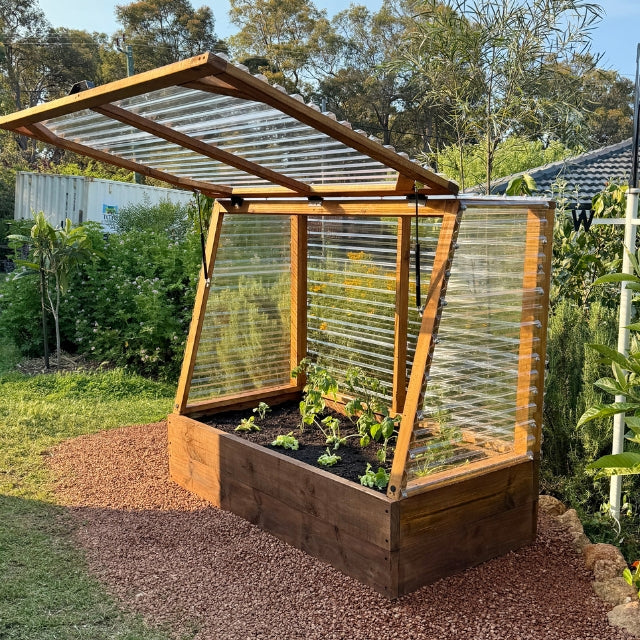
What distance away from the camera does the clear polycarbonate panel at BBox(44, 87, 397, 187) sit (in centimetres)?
308

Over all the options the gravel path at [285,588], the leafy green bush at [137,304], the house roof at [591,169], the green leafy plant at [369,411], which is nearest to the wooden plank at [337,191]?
the green leafy plant at [369,411]

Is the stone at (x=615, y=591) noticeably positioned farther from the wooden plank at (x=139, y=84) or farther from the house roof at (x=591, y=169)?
the house roof at (x=591, y=169)

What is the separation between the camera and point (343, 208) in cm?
419

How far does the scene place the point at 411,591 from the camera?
3279mm

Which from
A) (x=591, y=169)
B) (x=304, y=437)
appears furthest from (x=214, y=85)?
(x=591, y=169)

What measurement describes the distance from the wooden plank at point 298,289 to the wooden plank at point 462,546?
207cm

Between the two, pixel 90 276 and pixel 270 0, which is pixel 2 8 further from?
pixel 90 276

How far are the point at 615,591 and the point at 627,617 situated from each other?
197mm

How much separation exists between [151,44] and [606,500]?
37.3 metres

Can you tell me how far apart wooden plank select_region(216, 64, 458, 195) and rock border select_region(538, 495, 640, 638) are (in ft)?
6.16

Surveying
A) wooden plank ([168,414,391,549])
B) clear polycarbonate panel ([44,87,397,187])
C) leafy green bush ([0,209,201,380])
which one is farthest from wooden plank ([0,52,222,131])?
leafy green bush ([0,209,201,380])

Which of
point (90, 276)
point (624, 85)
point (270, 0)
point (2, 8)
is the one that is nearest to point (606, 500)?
point (90, 276)

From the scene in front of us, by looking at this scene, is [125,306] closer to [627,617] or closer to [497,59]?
[497,59]

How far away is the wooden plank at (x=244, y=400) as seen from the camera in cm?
480
